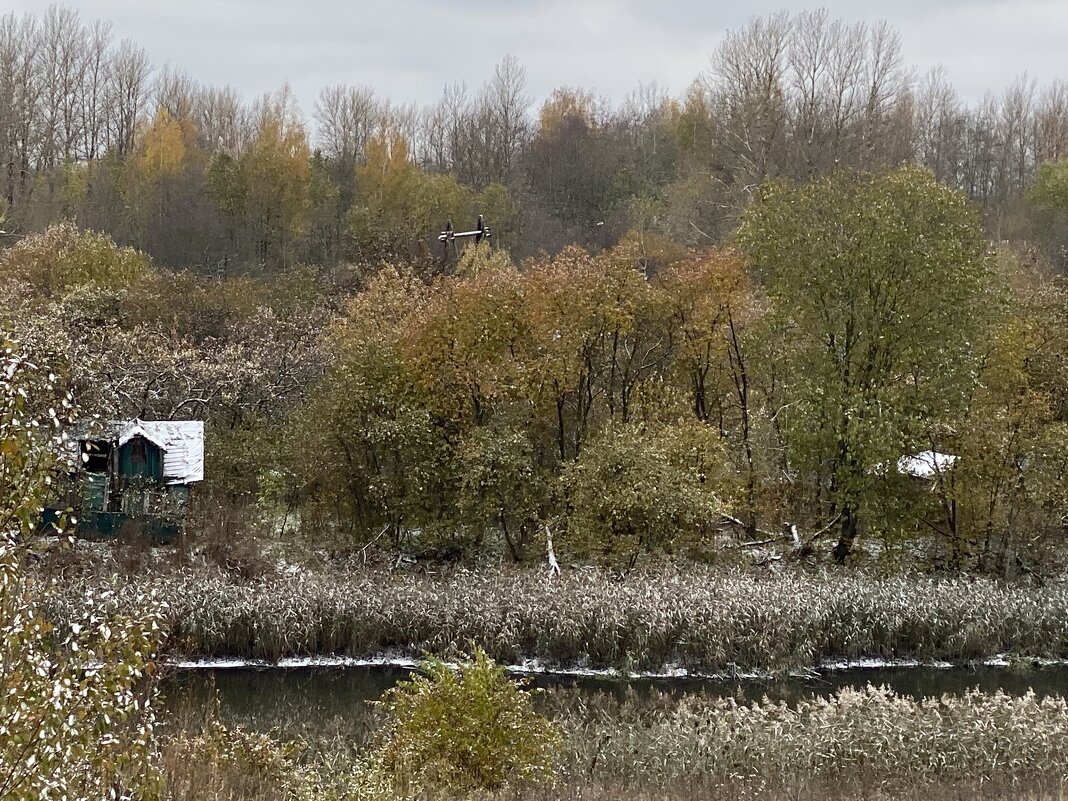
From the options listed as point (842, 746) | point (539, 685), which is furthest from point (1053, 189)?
point (842, 746)

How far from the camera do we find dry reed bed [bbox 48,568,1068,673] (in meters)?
14.8

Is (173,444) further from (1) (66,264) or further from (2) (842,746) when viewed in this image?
(2) (842,746)

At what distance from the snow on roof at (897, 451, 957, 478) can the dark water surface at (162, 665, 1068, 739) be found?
13.6ft

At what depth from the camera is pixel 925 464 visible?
1862cm

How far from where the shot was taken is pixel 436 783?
7.98 meters

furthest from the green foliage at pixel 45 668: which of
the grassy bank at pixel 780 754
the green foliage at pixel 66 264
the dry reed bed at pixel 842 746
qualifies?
the green foliage at pixel 66 264

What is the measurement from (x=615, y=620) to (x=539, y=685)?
1.58m

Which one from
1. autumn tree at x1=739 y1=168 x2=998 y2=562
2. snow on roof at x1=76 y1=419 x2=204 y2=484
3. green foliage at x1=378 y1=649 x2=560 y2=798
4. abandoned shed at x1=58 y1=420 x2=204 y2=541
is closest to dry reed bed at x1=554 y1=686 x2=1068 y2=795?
green foliage at x1=378 y1=649 x2=560 y2=798

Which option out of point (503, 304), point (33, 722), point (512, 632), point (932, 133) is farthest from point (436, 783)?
point (932, 133)

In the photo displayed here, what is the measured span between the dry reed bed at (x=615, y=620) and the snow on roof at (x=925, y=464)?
2.69 m

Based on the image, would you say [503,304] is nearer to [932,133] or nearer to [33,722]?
[33,722]

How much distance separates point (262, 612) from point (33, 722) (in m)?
11.7

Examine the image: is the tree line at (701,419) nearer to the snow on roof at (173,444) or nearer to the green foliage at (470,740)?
the snow on roof at (173,444)

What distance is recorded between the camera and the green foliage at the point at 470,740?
8.13 meters
